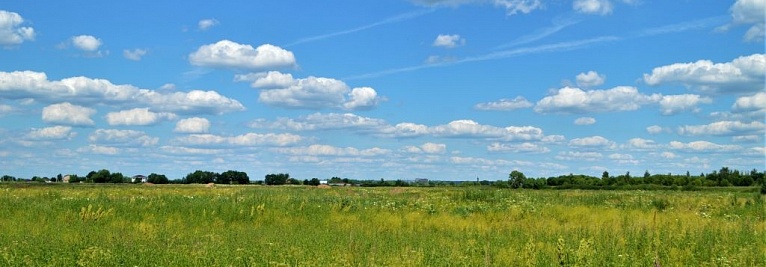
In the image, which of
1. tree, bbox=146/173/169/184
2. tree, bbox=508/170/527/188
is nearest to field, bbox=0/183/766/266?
tree, bbox=508/170/527/188

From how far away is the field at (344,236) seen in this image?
1107cm

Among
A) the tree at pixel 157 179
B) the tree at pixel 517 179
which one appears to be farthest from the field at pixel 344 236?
the tree at pixel 157 179

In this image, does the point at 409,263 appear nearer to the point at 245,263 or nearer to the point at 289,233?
the point at 245,263

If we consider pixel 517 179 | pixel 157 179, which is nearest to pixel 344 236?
pixel 517 179

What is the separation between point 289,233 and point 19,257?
607cm

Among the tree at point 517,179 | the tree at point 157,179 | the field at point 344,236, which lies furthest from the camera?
the tree at point 157,179

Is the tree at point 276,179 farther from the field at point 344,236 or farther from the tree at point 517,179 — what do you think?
the field at point 344,236

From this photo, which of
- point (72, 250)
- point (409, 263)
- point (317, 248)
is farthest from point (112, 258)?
point (409, 263)

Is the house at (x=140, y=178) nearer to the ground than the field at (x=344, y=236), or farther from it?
farther from it

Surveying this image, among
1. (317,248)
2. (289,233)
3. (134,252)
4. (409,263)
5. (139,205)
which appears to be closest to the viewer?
(409,263)

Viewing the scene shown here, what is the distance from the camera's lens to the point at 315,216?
2094cm

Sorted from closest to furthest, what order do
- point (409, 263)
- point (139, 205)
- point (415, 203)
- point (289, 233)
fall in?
point (409, 263) → point (289, 233) → point (139, 205) → point (415, 203)

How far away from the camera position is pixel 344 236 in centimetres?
1475

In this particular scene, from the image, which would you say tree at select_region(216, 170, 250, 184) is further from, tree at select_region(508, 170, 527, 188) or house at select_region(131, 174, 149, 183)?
tree at select_region(508, 170, 527, 188)
